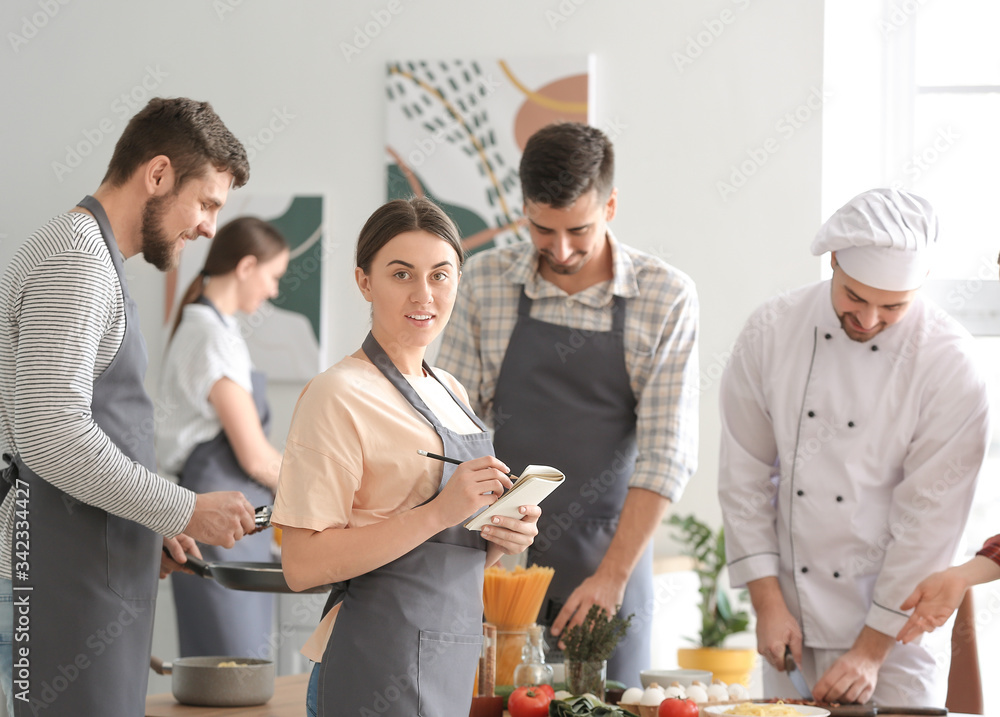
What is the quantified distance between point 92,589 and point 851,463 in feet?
4.75

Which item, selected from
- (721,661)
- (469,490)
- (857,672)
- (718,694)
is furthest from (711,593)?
(469,490)

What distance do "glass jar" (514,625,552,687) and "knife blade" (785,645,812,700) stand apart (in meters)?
0.57

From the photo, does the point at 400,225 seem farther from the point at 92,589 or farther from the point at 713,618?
the point at 713,618

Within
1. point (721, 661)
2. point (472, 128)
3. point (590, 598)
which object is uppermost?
point (472, 128)

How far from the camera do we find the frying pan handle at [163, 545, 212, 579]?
1839 mm

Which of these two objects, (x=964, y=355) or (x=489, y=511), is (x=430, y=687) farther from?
(x=964, y=355)

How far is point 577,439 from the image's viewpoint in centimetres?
227

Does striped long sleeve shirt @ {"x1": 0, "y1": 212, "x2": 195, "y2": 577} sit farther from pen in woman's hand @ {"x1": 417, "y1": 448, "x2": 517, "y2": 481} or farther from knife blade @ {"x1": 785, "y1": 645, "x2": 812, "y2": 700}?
knife blade @ {"x1": 785, "y1": 645, "x2": 812, "y2": 700}

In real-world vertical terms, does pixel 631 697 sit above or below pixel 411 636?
below

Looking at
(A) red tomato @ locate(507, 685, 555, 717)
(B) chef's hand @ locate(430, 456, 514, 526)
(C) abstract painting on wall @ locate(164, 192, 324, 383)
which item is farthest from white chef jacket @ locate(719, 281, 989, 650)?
(C) abstract painting on wall @ locate(164, 192, 324, 383)

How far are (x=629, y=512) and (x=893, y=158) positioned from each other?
2156 mm

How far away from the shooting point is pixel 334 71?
3.72 m

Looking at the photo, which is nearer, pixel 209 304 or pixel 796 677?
pixel 796 677

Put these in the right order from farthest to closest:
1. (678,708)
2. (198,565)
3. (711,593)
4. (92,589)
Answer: (711,593) → (198,565) → (92,589) → (678,708)
